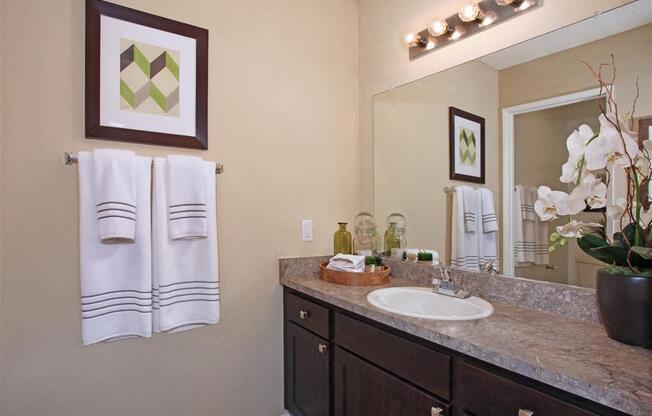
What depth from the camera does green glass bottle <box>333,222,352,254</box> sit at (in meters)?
2.06

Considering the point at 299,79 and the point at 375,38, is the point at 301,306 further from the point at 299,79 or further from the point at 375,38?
the point at 375,38

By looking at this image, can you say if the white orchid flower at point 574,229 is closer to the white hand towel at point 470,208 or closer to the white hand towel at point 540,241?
the white hand towel at point 540,241

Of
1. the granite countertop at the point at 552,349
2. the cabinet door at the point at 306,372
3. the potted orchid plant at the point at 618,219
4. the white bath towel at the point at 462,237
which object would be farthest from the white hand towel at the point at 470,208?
the cabinet door at the point at 306,372

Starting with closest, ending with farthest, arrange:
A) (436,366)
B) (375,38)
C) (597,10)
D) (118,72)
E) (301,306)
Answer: (436,366), (597,10), (118,72), (301,306), (375,38)

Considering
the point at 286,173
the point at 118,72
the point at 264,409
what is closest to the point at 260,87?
the point at 286,173

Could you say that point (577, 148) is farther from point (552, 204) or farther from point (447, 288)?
point (447, 288)

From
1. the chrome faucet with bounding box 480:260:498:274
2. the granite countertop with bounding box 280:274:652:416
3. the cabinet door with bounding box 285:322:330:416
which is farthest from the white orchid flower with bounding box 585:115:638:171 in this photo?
the cabinet door with bounding box 285:322:330:416

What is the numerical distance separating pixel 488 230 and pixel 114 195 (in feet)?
5.05

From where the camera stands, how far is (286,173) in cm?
197

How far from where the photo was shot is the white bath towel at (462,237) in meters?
1.61

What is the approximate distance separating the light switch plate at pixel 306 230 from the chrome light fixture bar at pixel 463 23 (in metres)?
1.06

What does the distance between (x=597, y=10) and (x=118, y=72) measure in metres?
1.84

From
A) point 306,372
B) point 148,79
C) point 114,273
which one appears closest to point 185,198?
point 114,273

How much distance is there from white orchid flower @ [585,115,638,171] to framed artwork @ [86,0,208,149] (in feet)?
4.97
